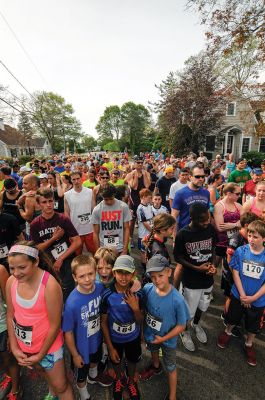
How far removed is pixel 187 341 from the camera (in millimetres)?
2945

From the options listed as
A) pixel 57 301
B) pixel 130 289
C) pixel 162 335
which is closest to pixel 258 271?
pixel 162 335

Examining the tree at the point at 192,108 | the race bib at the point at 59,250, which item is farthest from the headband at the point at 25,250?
the tree at the point at 192,108

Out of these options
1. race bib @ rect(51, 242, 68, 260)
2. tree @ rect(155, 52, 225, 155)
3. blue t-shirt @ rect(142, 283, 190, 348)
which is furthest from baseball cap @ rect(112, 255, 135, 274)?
tree @ rect(155, 52, 225, 155)

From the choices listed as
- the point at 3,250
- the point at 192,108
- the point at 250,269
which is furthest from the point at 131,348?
the point at 192,108

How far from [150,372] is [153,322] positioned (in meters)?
0.81

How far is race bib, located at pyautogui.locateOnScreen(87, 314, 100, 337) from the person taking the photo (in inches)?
84.1

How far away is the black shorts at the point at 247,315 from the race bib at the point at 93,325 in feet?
5.88

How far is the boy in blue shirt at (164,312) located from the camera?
212 cm

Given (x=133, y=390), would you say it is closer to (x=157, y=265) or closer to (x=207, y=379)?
(x=207, y=379)

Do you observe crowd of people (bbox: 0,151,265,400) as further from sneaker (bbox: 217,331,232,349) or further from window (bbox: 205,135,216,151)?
window (bbox: 205,135,216,151)

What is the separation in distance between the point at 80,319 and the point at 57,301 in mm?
336

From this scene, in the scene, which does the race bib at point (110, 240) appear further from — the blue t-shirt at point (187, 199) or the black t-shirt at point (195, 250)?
the blue t-shirt at point (187, 199)

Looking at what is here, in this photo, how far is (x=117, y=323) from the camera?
220 centimetres

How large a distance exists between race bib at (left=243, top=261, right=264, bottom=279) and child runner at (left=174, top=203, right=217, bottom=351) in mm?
358
